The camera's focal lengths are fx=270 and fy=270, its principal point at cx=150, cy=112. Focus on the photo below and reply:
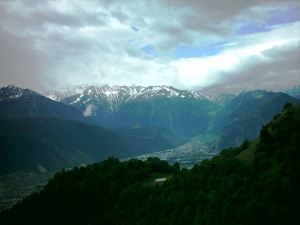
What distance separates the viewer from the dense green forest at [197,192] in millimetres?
39500

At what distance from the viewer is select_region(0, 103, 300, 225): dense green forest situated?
39500 mm

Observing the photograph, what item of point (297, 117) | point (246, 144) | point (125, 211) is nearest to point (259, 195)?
point (297, 117)

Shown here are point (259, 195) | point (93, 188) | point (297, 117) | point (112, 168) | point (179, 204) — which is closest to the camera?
point (259, 195)

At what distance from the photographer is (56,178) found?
3406 inches

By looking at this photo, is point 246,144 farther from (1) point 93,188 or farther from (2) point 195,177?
(1) point 93,188

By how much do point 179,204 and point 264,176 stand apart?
1741 centimetres

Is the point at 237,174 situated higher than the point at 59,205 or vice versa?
the point at 237,174

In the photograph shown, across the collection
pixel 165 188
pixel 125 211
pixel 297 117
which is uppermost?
pixel 297 117

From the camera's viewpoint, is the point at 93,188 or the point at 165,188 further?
the point at 93,188

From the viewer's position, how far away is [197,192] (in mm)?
50844

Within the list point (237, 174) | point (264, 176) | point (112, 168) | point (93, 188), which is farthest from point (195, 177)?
point (112, 168)

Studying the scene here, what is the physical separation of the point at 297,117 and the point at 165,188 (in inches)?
1210

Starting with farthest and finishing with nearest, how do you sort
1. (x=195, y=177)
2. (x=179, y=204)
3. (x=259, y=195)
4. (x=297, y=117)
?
1. (x=195, y=177)
2. (x=179, y=204)
3. (x=297, y=117)
4. (x=259, y=195)

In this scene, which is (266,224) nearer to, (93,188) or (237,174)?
(237,174)
